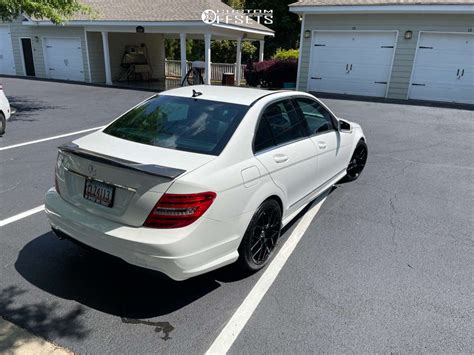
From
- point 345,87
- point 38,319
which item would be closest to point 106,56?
point 345,87

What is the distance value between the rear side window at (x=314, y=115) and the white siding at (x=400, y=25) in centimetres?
1108

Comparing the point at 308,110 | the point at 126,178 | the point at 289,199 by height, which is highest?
the point at 308,110

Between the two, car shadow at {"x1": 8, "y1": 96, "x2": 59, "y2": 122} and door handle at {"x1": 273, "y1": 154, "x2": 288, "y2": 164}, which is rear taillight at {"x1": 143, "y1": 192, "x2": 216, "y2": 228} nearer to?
door handle at {"x1": 273, "y1": 154, "x2": 288, "y2": 164}

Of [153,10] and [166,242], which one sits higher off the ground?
[153,10]

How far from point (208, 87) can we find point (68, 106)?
31.9 feet

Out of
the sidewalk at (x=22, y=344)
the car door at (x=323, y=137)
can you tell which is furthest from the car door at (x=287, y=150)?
the sidewalk at (x=22, y=344)

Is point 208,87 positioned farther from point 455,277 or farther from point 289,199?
point 455,277

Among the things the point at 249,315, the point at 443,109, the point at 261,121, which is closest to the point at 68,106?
the point at 261,121

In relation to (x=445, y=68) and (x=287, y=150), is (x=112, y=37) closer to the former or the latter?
(x=445, y=68)

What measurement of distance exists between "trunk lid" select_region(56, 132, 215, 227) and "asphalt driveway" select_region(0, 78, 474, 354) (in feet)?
1.38

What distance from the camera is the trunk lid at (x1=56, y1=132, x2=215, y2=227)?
2.57 m

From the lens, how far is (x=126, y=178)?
2641mm

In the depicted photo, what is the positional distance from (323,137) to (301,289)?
192 centimetres

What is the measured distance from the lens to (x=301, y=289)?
3.12 metres
